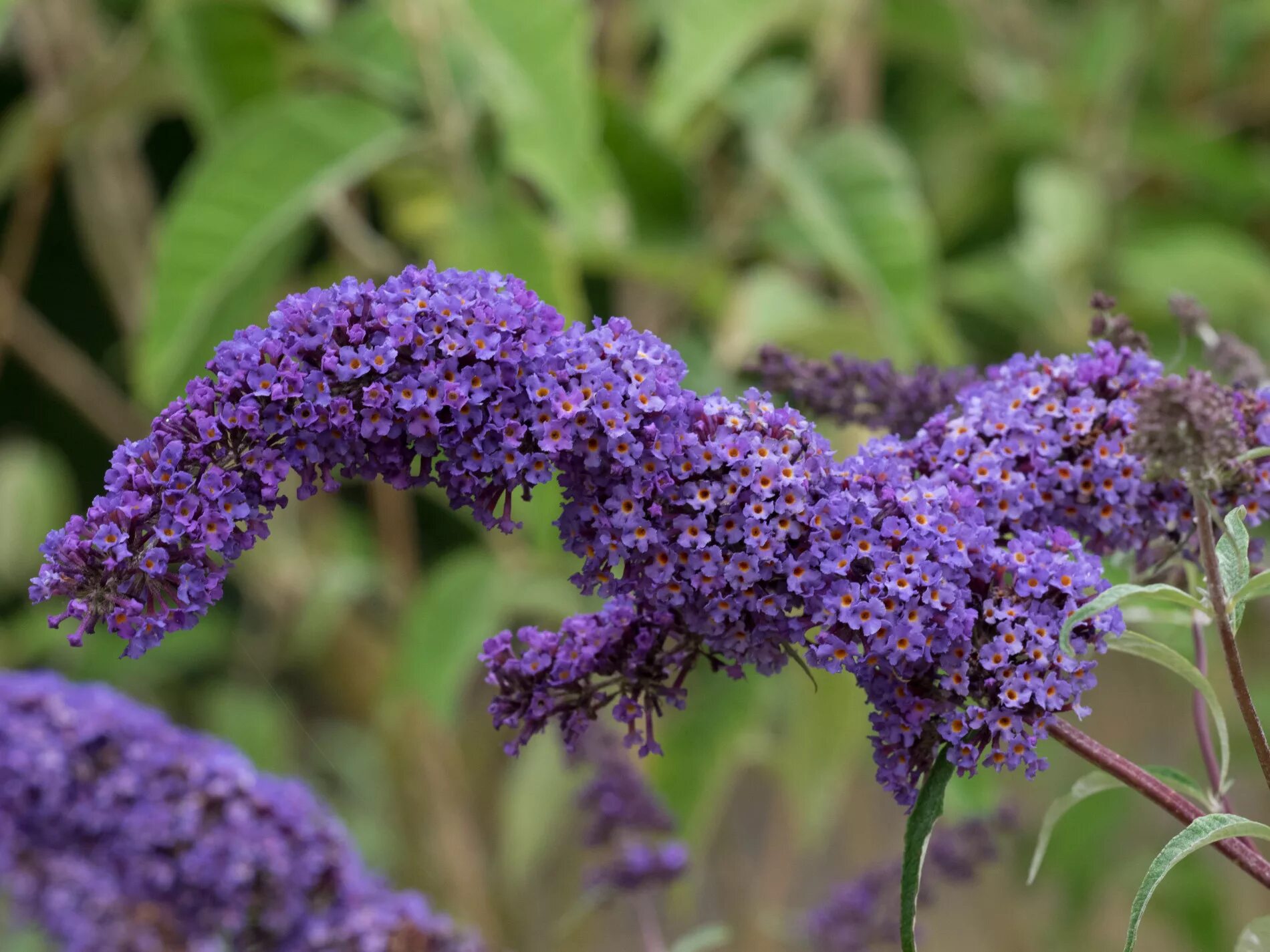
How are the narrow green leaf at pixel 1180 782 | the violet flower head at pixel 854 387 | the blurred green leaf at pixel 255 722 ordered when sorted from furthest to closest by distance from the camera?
the blurred green leaf at pixel 255 722, the violet flower head at pixel 854 387, the narrow green leaf at pixel 1180 782

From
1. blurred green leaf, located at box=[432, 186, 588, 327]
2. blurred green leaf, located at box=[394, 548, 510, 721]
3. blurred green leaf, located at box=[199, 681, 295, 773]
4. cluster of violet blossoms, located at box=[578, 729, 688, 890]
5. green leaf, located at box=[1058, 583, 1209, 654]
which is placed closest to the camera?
green leaf, located at box=[1058, 583, 1209, 654]

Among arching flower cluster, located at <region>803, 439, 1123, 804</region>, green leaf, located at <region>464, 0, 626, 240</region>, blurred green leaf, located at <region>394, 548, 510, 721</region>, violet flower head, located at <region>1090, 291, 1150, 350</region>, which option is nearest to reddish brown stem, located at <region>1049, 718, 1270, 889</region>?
arching flower cluster, located at <region>803, 439, 1123, 804</region>

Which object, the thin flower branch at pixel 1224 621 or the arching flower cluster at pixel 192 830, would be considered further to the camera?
the arching flower cluster at pixel 192 830

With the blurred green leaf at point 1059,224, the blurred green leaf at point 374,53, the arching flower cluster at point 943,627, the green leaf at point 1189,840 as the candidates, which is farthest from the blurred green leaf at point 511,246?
the green leaf at point 1189,840

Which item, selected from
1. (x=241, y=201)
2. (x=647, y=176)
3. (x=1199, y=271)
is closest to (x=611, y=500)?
(x=241, y=201)

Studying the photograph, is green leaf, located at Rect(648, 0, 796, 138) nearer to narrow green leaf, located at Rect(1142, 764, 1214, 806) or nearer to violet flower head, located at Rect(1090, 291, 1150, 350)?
violet flower head, located at Rect(1090, 291, 1150, 350)

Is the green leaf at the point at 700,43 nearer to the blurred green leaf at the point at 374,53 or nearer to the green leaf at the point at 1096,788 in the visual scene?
the blurred green leaf at the point at 374,53

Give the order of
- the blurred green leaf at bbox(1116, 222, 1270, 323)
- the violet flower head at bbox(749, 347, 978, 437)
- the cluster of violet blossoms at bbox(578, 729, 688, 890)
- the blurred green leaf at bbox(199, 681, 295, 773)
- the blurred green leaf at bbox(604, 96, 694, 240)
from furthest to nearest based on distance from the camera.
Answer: the blurred green leaf at bbox(199, 681, 295, 773) → the blurred green leaf at bbox(1116, 222, 1270, 323) → the blurred green leaf at bbox(604, 96, 694, 240) → the cluster of violet blossoms at bbox(578, 729, 688, 890) → the violet flower head at bbox(749, 347, 978, 437)
